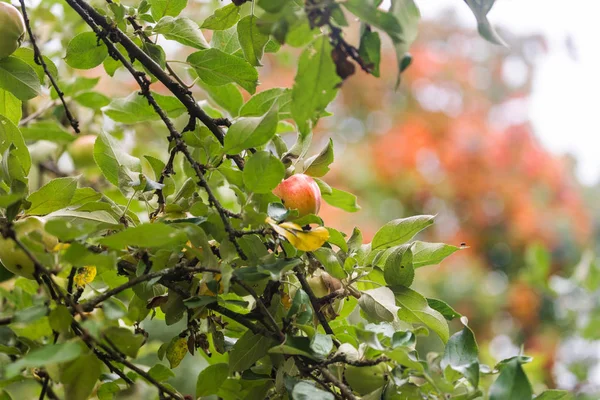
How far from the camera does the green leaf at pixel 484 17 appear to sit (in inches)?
14.3

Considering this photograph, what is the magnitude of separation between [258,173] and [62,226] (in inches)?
5.6

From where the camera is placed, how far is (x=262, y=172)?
43 centimetres

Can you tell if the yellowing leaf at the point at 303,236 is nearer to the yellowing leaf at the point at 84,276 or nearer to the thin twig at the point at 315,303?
the thin twig at the point at 315,303

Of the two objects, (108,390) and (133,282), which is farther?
(108,390)

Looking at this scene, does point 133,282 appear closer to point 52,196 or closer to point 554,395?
point 52,196

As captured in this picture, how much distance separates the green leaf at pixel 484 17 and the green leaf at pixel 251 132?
0.15 meters

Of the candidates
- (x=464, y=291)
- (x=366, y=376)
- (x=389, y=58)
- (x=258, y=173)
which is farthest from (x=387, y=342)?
(x=389, y=58)

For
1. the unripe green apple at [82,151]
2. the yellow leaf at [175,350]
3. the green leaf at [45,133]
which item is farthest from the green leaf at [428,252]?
the unripe green apple at [82,151]

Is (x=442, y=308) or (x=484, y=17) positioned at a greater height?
(x=484, y=17)

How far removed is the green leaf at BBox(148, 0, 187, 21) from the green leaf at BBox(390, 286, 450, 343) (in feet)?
1.08

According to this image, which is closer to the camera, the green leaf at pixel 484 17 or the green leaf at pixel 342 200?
the green leaf at pixel 484 17

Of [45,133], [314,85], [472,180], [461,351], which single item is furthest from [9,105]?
[472,180]

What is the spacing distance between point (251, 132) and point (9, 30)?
0.25 meters

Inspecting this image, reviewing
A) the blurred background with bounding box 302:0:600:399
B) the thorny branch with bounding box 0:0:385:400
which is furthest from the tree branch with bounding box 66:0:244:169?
the blurred background with bounding box 302:0:600:399
